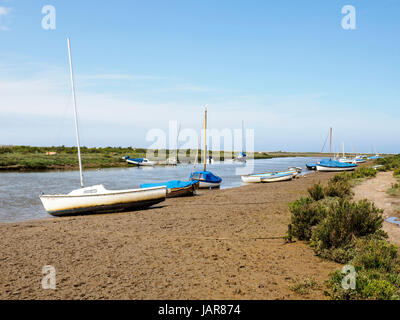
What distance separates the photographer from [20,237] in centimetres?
1062

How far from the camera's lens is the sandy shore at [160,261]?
6.21m

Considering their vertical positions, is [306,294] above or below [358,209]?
below

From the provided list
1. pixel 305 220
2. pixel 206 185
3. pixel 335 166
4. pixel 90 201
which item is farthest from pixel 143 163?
pixel 305 220

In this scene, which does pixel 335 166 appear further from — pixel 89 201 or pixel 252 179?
pixel 89 201

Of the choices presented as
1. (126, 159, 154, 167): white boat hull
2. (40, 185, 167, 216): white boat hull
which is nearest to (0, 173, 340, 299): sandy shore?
(40, 185, 167, 216): white boat hull

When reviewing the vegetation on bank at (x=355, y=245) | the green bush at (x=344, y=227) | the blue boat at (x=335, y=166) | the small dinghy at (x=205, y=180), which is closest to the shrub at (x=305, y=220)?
the vegetation on bank at (x=355, y=245)

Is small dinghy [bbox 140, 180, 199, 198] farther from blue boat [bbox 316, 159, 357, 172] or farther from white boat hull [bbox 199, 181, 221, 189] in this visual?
blue boat [bbox 316, 159, 357, 172]

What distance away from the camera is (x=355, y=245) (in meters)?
8.05

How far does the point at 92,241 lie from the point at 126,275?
350 centimetres

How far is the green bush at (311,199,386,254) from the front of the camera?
830 cm

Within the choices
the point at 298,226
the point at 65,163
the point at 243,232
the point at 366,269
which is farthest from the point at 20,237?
the point at 65,163

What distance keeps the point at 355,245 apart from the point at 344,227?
0.54 meters
